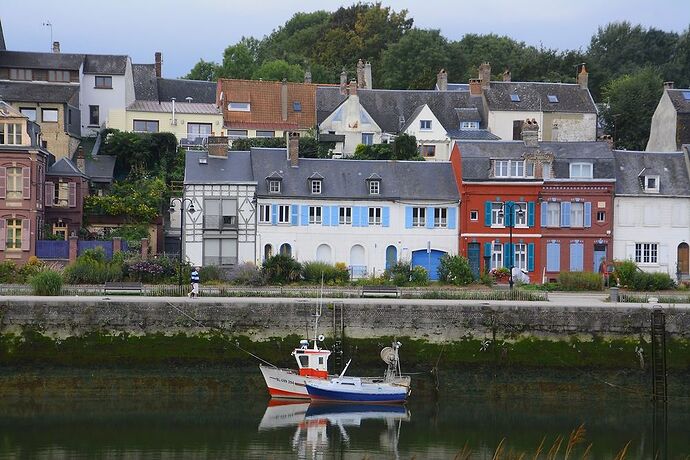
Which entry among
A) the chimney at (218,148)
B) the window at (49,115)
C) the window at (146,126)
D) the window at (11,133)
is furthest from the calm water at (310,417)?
the window at (146,126)

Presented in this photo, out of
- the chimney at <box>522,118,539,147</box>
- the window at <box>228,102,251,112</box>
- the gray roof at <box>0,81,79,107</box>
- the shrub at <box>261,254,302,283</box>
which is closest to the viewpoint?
the shrub at <box>261,254,302,283</box>

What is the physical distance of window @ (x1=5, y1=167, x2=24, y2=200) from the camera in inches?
2004

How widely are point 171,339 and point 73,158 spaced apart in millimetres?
28121

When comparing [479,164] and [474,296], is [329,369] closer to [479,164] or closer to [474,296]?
[474,296]

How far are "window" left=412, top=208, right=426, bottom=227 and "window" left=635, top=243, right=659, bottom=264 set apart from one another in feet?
31.5

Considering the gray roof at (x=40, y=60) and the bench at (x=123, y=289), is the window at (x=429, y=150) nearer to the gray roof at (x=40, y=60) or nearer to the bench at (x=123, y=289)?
the gray roof at (x=40, y=60)

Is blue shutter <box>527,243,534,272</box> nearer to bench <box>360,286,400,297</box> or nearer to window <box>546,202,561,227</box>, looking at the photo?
window <box>546,202,561,227</box>

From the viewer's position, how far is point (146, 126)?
218 feet

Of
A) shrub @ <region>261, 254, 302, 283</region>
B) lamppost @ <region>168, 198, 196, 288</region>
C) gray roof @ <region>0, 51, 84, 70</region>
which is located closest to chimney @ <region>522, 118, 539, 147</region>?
shrub @ <region>261, 254, 302, 283</region>

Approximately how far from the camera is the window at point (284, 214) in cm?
5288

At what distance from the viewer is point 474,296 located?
134 ft

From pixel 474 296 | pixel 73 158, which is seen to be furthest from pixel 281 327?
pixel 73 158

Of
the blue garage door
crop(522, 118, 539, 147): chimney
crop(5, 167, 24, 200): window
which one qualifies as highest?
crop(522, 118, 539, 147): chimney

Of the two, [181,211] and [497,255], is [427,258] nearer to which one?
[497,255]
